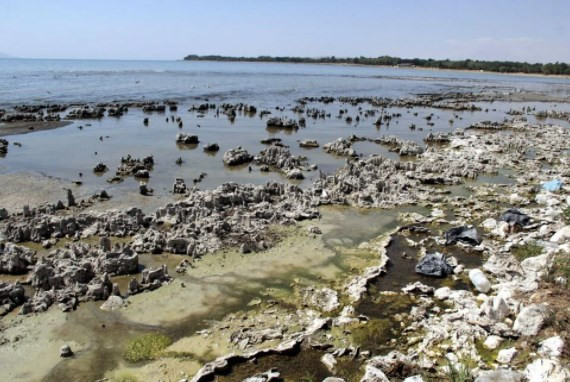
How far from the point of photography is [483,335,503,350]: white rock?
8.30 m

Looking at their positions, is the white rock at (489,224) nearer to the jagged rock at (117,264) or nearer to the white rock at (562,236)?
the white rock at (562,236)

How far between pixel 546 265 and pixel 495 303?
2349 mm

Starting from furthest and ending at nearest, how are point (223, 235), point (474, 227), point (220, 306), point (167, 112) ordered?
point (167, 112) → point (474, 227) → point (223, 235) → point (220, 306)

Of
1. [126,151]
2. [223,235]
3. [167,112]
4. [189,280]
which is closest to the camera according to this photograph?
[189,280]

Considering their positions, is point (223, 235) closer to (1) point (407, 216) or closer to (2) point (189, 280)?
(2) point (189, 280)

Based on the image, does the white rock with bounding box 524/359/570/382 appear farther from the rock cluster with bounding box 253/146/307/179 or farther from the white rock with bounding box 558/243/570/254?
the rock cluster with bounding box 253/146/307/179

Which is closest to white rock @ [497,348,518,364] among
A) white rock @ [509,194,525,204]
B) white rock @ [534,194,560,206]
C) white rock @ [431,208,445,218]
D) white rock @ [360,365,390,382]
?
white rock @ [360,365,390,382]

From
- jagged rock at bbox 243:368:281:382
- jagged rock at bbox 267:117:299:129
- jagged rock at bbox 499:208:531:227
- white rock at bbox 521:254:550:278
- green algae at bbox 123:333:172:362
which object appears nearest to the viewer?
jagged rock at bbox 243:368:281:382

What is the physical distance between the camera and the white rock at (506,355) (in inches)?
306

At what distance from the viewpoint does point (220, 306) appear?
1024 cm

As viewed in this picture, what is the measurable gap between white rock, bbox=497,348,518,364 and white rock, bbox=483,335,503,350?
1.07ft

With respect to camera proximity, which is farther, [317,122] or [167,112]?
[167,112]

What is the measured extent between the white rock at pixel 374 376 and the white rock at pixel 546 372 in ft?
7.40

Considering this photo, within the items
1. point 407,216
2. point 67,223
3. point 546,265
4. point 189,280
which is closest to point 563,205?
point 407,216
